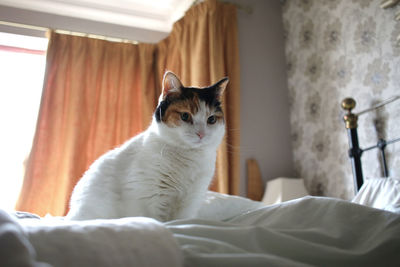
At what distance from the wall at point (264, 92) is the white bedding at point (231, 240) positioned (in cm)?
194

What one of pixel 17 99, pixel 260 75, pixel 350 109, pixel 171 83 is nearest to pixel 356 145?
pixel 350 109

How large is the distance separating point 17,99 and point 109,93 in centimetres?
84

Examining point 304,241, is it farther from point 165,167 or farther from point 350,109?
point 350,109

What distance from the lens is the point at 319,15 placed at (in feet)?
7.97

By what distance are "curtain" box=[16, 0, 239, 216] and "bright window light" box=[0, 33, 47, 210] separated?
0.20 meters

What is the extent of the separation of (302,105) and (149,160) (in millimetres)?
1984

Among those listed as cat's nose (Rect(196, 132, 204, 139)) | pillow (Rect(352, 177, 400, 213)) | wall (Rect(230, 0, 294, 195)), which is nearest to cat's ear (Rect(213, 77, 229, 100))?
cat's nose (Rect(196, 132, 204, 139))

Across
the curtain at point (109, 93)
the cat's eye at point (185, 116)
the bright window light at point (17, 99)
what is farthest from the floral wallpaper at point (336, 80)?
the bright window light at point (17, 99)

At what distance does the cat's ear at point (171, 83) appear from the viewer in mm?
1089

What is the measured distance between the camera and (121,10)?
281 centimetres

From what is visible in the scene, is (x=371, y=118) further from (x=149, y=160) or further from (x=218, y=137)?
(x=149, y=160)

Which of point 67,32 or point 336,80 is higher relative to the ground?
point 67,32

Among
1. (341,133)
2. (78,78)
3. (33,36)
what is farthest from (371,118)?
(33,36)

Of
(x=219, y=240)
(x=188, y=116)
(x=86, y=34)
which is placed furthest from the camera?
(x=86, y=34)
